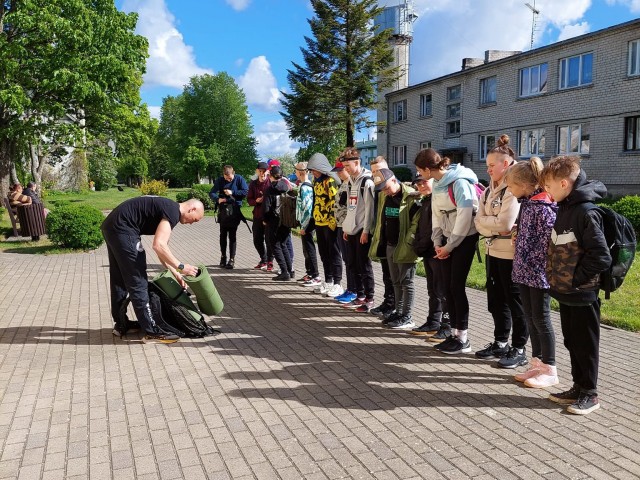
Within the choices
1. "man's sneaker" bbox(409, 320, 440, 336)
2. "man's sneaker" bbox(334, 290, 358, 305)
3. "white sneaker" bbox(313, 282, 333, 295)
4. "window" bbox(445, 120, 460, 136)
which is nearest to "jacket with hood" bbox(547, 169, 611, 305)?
"man's sneaker" bbox(409, 320, 440, 336)

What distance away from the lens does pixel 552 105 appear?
1032 inches

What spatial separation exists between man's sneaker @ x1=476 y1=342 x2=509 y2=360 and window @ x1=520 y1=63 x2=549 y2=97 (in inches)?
965

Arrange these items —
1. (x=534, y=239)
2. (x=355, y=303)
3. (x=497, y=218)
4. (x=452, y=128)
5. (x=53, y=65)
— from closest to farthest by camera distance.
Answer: (x=534, y=239) → (x=497, y=218) → (x=355, y=303) → (x=53, y=65) → (x=452, y=128)

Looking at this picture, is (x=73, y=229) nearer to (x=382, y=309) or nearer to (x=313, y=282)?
(x=313, y=282)

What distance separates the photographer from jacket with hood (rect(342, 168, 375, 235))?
707 cm

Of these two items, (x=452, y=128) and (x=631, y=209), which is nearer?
(x=631, y=209)

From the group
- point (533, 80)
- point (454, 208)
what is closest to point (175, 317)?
point (454, 208)

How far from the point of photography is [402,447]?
3.69m

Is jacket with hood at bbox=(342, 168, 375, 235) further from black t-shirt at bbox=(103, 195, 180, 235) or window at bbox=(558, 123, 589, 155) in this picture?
window at bbox=(558, 123, 589, 155)

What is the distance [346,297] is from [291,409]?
12.8 feet

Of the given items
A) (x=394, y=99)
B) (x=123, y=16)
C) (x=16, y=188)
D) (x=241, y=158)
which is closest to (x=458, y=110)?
(x=394, y=99)

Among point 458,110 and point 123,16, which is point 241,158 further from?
point 123,16

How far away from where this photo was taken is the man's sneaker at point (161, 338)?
20.0ft

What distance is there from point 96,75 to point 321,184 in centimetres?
1680
